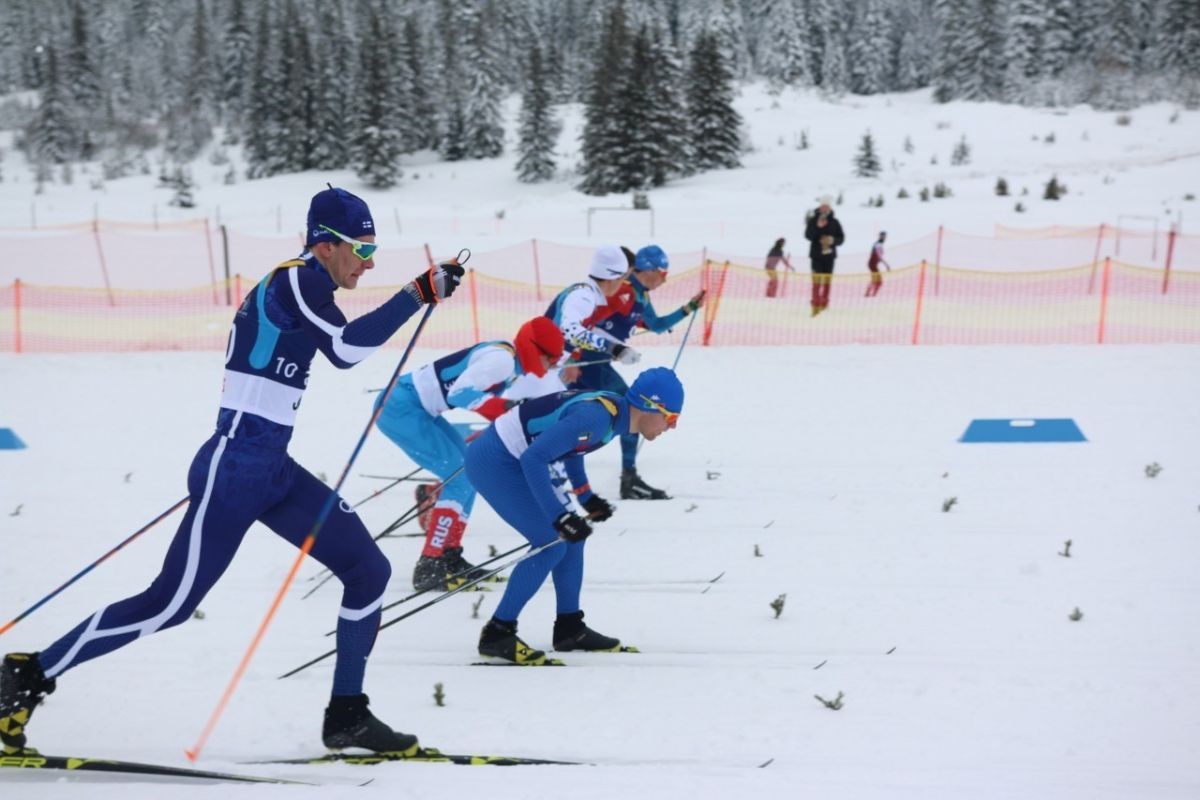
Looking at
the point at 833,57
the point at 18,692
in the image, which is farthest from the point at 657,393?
the point at 833,57

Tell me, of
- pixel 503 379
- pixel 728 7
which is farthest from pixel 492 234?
pixel 728 7

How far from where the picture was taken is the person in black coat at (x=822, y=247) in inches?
634

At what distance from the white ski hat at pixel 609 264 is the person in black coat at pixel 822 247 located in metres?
9.26

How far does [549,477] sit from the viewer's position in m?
4.60

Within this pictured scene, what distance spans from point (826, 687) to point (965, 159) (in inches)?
1421

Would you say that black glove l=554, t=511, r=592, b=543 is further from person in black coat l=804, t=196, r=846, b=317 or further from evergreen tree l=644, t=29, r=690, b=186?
evergreen tree l=644, t=29, r=690, b=186

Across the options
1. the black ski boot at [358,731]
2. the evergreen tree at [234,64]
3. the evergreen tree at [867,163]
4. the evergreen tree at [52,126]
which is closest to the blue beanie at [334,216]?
the black ski boot at [358,731]

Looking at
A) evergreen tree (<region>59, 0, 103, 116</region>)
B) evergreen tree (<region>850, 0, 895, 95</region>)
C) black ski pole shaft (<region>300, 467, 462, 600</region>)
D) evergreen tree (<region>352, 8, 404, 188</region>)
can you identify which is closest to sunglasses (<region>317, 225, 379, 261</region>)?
black ski pole shaft (<region>300, 467, 462, 600</region>)

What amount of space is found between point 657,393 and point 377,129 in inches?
1791

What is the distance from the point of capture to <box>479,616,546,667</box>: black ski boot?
4.80m

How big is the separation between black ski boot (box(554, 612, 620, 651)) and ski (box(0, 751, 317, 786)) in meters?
1.65

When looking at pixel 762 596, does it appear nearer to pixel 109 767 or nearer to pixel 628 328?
pixel 628 328

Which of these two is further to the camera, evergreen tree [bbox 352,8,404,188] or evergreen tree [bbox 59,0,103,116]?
evergreen tree [bbox 59,0,103,116]

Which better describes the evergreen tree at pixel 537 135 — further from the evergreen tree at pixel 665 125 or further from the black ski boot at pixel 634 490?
the black ski boot at pixel 634 490
